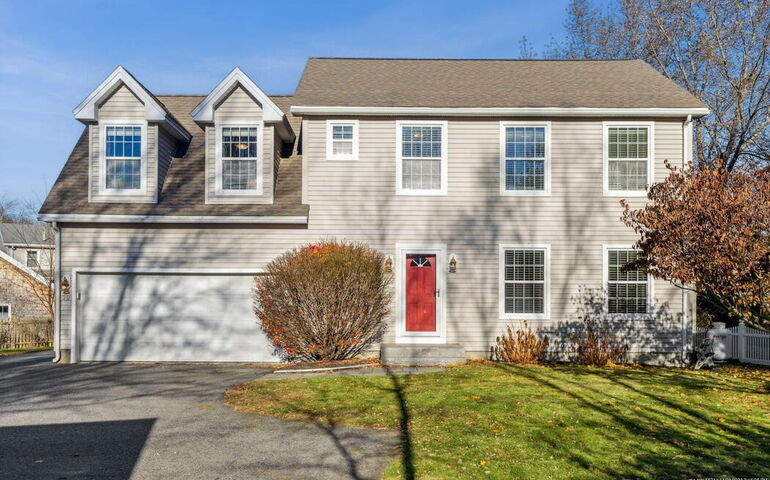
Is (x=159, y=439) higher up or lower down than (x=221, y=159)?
lower down

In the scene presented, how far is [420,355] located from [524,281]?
10.4ft

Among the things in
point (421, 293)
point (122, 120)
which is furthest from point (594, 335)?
point (122, 120)

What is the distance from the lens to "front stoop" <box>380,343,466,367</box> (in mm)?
13023

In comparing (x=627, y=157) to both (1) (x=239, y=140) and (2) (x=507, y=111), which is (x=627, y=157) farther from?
(1) (x=239, y=140)

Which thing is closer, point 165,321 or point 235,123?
point 165,321

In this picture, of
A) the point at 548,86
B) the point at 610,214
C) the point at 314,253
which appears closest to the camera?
the point at 314,253

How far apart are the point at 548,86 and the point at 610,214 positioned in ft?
12.8

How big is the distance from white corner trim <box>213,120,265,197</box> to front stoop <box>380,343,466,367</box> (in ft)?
16.3

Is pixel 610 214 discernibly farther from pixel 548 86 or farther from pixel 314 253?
pixel 314 253

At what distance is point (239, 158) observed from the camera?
14.2m

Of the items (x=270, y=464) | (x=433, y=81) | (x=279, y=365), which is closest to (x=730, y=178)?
(x=433, y=81)

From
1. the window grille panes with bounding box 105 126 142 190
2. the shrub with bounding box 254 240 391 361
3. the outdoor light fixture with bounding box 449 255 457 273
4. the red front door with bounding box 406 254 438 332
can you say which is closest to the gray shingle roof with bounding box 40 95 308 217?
the window grille panes with bounding box 105 126 142 190

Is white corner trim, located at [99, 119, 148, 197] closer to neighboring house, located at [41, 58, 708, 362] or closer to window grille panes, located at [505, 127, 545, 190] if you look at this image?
neighboring house, located at [41, 58, 708, 362]

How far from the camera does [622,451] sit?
6789mm
